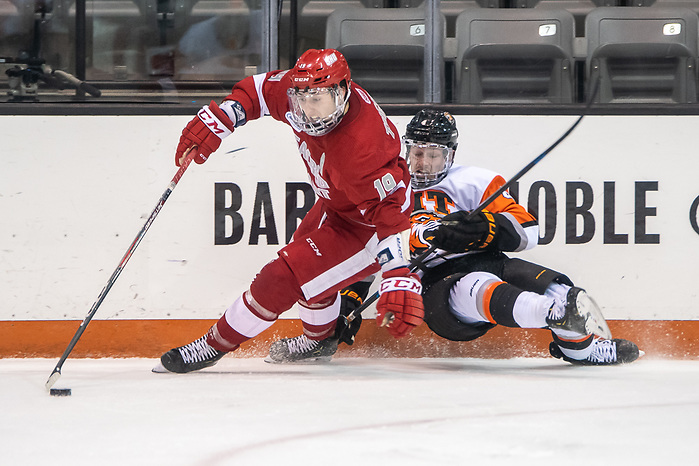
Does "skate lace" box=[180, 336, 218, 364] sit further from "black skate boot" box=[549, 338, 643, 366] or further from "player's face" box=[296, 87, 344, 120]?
"black skate boot" box=[549, 338, 643, 366]

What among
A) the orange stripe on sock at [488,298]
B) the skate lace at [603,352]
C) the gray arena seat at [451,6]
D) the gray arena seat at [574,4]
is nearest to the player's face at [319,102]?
the orange stripe on sock at [488,298]

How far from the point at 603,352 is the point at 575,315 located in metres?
0.39

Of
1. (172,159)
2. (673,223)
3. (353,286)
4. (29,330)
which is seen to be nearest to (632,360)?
(673,223)

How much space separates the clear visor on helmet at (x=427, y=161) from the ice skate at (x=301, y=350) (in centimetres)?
63

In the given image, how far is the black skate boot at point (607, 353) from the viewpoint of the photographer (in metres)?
2.65

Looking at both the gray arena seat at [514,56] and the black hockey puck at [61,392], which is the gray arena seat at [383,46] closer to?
the gray arena seat at [514,56]

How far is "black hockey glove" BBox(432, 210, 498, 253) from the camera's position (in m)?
2.50

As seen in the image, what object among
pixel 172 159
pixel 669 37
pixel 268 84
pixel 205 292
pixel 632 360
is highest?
pixel 669 37

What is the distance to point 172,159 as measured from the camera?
2857 millimetres

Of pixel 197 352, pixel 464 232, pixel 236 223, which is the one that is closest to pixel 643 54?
pixel 464 232

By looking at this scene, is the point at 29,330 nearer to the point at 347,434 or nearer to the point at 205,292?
the point at 205,292

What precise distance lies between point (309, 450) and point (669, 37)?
2.43 m

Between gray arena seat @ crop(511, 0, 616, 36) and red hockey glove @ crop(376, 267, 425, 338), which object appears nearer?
red hockey glove @ crop(376, 267, 425, 338)

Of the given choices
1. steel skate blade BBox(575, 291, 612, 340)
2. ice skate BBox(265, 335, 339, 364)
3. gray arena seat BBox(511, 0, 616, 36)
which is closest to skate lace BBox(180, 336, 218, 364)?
ice skate BBox(265, 335, 339, 364)
